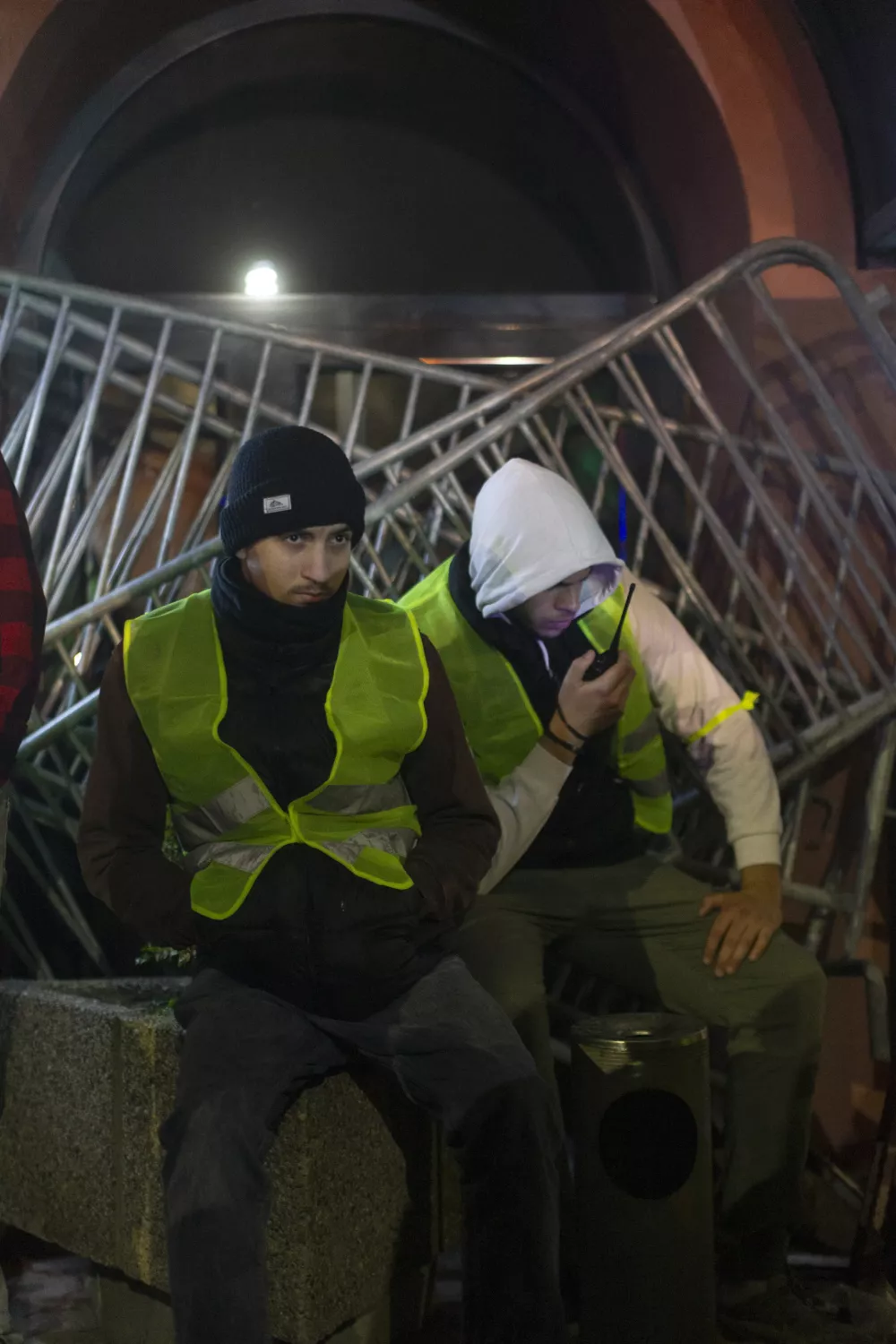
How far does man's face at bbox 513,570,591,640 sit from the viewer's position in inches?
99.4

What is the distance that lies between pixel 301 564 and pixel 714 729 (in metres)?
1.06

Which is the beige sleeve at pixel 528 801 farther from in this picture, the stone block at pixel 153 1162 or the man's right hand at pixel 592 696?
the stone block at pixel 153 1162

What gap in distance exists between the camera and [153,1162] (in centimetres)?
220

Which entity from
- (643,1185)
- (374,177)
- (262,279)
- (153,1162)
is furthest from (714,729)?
(374,177)

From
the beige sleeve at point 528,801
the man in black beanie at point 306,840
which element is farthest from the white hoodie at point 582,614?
the man in black beanie at point 306,840

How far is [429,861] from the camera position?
209 cm

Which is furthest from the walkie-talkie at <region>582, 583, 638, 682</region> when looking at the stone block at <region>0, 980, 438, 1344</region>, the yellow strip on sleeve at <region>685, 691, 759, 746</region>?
the stone block at <region>0, 980, 438, 1344</region>

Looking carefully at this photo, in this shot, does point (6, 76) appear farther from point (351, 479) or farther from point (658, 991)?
point (658, 991)

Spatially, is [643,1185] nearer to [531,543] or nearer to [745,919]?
[745,919]

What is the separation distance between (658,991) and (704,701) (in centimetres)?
66

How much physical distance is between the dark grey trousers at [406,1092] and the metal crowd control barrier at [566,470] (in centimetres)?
111

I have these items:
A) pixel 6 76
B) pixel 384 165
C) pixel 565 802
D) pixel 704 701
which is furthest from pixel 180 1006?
pixel 384 165

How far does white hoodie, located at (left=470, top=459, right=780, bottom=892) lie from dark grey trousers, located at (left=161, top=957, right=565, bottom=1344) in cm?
54

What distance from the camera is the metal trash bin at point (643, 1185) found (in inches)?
79.3
